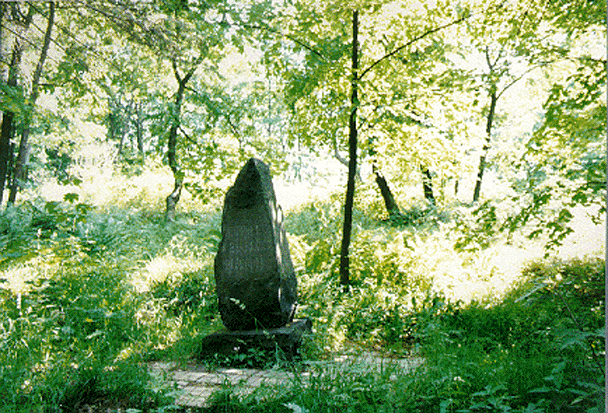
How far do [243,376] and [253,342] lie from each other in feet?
1.43

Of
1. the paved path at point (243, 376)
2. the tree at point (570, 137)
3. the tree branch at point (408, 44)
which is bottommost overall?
the paved path at point (243, 376)

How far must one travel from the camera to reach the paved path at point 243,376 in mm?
2471

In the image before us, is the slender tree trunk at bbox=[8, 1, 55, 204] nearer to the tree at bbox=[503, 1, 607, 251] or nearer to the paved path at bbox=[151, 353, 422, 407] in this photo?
the paved path at bbox=[151, 353, 422, 407]

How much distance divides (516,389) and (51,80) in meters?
4.79

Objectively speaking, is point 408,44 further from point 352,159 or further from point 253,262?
point 253,262

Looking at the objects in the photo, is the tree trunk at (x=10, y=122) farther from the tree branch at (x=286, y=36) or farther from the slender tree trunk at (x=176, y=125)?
the tree branch at (x=286, y=36)

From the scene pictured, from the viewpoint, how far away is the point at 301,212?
10.5 metres

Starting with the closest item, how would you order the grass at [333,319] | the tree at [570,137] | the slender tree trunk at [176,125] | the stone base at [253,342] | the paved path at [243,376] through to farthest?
the grass at [333,319] < the paved path at [243,376] < the tree at [570,137] < the stone base at [253,342] < the slender tree trunk at [176,125]

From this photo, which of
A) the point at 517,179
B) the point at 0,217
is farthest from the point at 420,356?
the point at 0,217

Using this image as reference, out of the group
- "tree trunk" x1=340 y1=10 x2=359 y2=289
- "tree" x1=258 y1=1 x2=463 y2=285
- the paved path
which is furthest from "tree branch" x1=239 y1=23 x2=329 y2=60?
the paved path

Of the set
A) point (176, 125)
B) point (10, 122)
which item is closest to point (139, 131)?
point (176, 125)

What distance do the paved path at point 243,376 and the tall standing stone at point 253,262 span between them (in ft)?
1.71

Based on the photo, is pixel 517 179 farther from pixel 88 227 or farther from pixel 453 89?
pixel 88 227

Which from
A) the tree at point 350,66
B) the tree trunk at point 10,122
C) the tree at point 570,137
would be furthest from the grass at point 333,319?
the tree at point 350,66
